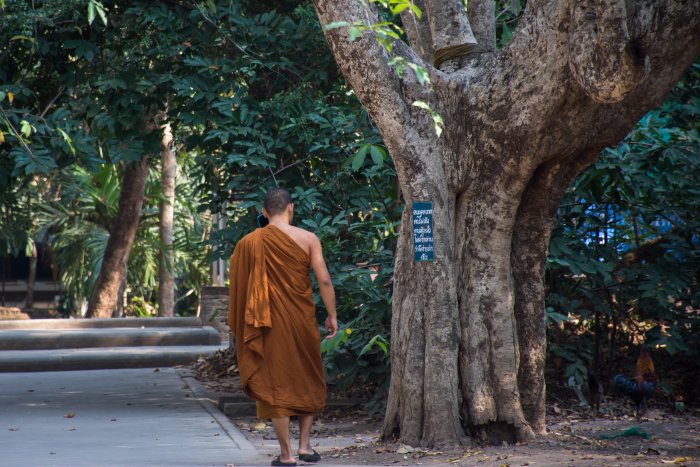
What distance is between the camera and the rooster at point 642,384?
859cm

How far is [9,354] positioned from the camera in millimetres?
14445

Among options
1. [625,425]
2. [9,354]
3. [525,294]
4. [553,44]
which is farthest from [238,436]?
[9,354]

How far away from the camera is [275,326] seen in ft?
21.5

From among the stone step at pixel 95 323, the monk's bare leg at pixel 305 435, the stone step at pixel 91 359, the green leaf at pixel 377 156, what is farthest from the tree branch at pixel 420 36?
the stone step at pixel 95 323

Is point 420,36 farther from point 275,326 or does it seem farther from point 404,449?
point 404,449

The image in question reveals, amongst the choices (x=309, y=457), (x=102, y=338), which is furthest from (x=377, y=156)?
(x=102, y=338)

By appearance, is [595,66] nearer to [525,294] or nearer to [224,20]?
[525,294]

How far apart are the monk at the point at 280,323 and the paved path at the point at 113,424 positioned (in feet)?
1.98

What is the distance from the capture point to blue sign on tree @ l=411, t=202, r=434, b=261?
6.67 meters

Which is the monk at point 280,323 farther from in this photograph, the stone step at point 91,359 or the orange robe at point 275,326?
the stone step at point 91,359

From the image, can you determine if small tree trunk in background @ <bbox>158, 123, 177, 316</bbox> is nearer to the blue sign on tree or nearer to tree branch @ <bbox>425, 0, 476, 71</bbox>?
tree branch @ <bbox>425, 0, 476, 71</bbox>

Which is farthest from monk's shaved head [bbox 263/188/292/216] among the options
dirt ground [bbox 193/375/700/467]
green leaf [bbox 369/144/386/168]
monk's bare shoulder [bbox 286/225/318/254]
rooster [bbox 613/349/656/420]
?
rooster [bbox 613/349/656/420]

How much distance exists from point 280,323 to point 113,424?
305 centimetres

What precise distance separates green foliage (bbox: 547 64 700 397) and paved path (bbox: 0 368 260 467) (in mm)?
3289
